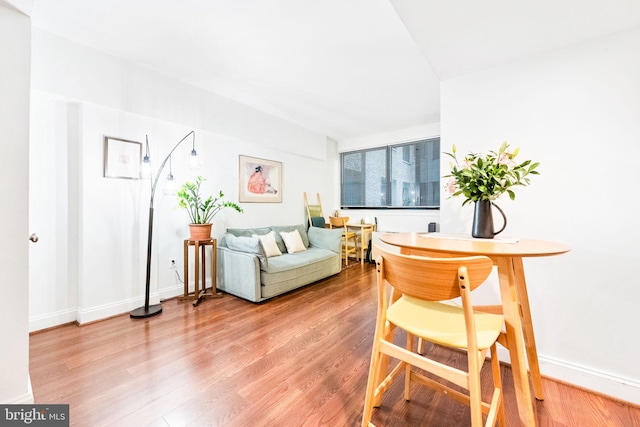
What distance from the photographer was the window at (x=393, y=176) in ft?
15.2

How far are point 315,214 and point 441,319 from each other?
13.2 ft

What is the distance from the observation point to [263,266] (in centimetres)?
289

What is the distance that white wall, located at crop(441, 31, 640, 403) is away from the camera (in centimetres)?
145

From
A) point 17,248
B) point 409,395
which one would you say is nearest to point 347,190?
point 409,395

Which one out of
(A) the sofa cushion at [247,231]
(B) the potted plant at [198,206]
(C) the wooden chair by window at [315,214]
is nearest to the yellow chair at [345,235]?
(C) the wooden chair by window at [315,214]

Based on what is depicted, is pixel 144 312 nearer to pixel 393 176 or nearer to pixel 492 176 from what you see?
pixel 492 176

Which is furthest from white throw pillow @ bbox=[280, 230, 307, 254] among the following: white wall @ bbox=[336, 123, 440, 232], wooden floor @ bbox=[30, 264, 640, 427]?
white wall @ bbox=[336, 123, 440, 232]

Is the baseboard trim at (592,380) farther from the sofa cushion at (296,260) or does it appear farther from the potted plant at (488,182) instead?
Answer: the sofa cushion at (296,260)

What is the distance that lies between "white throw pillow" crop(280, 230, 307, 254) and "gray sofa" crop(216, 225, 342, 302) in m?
0.06

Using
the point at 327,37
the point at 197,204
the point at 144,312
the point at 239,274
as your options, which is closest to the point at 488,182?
the point at 327,37

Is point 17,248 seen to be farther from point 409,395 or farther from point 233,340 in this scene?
point 409,395

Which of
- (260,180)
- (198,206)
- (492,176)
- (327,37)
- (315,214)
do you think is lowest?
(315,214)

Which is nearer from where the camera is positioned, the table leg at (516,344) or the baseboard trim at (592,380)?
the table leg at (516,344)

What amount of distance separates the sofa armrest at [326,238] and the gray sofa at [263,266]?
2cm
